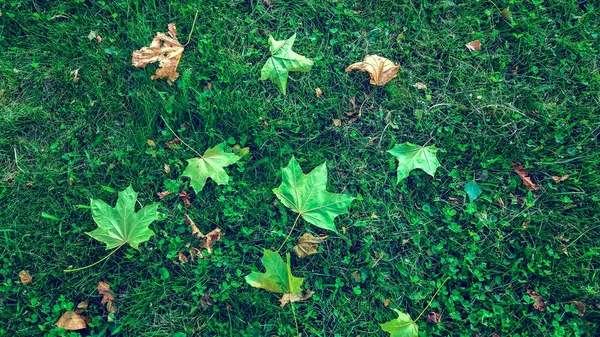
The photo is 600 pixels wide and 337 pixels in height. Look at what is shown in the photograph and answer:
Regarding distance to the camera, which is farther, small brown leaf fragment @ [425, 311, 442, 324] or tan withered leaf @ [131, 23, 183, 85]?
tan withered leaf @ [131, 23, 183, 85]

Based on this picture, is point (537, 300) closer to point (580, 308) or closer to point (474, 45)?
point (580, 308)

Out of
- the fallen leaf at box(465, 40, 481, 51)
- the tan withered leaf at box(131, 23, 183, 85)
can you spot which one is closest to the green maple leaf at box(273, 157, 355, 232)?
the tan withered leaf at box(131, 23, 183, 85)

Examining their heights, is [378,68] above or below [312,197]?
above

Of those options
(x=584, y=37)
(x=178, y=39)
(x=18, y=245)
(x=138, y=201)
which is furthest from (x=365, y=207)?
(x=18, y=245)

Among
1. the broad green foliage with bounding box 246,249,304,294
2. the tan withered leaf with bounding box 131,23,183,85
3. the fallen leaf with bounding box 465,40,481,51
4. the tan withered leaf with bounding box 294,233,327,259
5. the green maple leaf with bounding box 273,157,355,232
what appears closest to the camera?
the broad green foliage with bounding box 246,249,304,294

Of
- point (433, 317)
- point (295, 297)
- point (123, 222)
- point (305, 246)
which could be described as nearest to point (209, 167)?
point (123, 222)

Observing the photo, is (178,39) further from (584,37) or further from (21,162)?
(584,37)

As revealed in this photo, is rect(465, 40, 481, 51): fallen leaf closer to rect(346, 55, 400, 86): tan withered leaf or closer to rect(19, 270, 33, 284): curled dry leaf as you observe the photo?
rect(346, 55, 400, 86): tan withered leaf
